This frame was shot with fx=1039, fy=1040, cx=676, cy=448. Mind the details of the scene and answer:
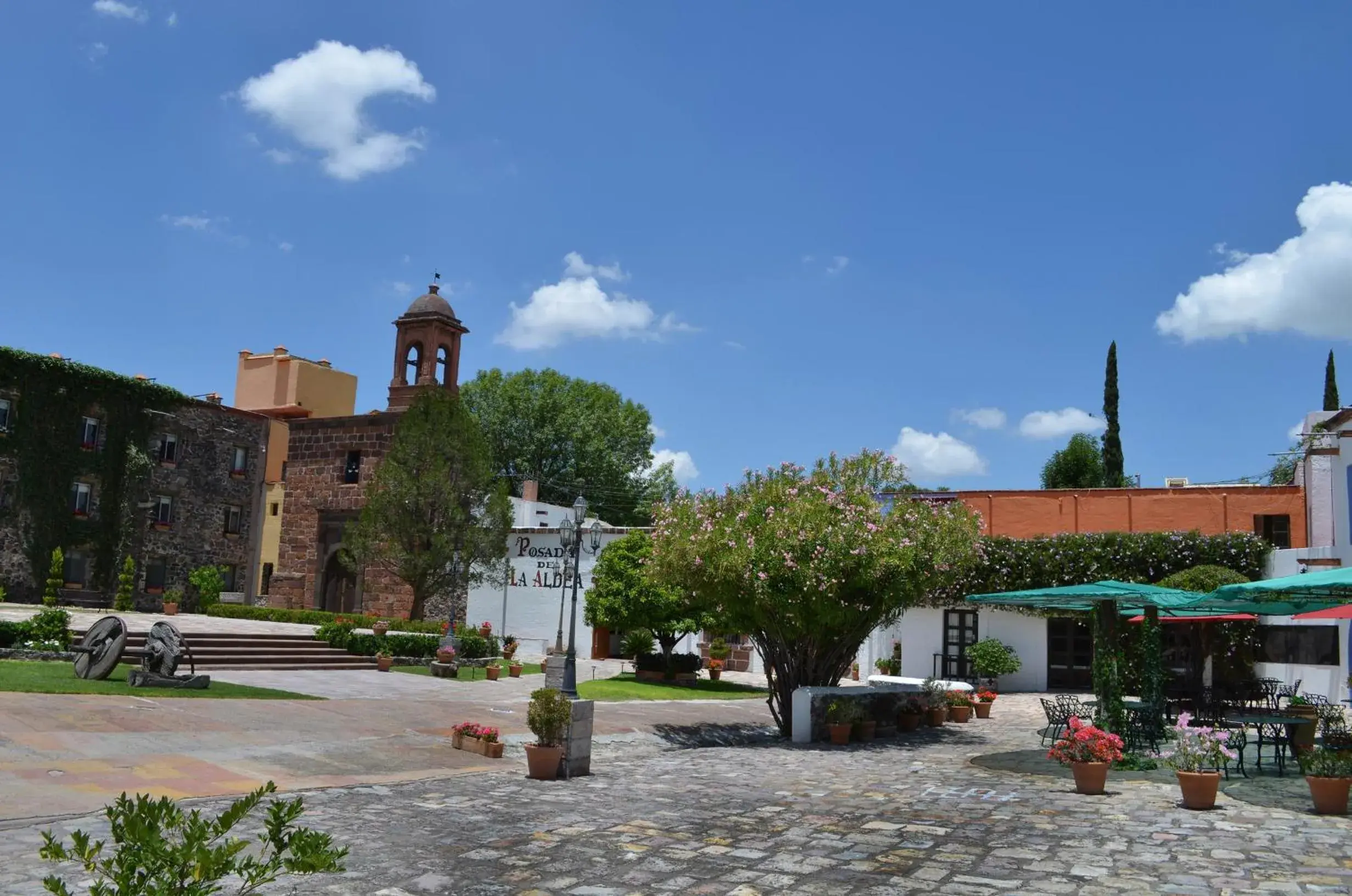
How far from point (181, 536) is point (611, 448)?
22.2 metres

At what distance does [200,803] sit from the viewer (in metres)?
9.05

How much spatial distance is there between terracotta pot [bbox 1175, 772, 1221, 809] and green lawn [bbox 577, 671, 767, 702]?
40.9 ft

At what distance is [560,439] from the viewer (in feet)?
176

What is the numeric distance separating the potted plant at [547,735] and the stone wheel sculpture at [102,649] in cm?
799

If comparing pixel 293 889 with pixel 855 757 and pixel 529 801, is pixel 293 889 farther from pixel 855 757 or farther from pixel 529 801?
pixel 855 757

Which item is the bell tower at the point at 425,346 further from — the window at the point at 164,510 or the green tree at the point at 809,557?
the green tree at the point at 809,557

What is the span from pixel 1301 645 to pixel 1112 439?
2149 centimetres

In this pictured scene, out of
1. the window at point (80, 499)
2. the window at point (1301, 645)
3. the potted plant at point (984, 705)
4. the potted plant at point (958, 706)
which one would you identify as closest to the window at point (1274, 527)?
the window at point (1301, 645)

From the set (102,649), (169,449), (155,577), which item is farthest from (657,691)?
(169,449)

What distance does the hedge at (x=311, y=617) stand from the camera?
28469mm

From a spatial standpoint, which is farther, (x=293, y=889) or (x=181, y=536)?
(x=181, y=536)

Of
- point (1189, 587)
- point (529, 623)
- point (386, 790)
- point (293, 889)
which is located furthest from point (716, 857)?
point (529, 623)

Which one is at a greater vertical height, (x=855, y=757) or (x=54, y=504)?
(x=54, y=504)

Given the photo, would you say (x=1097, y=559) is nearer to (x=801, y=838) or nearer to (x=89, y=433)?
(x=801, y=838)
